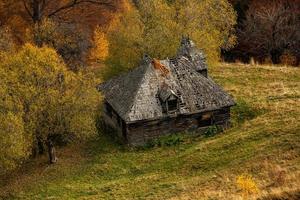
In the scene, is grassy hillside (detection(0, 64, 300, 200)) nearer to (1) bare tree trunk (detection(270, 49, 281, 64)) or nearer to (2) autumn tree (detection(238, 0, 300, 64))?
(2) autumn tree (detection(238, 0, 300, 64))

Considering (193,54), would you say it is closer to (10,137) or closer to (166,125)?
(166,125)

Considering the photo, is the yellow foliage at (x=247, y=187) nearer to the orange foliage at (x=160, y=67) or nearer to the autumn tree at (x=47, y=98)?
the autumn tree at (x=47, y=98)

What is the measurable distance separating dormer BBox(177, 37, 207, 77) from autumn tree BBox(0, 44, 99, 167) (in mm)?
9696

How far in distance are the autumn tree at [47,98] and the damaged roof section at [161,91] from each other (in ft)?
9.04

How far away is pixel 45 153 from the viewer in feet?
125

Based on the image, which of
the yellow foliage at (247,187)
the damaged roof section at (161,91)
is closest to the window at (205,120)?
the damaged roof section at (161,91)

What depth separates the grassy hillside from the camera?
29.6 m

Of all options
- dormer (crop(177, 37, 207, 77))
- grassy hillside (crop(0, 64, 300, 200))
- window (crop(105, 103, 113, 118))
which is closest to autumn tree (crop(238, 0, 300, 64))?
dormer (crop(177, 37, 207, 77))

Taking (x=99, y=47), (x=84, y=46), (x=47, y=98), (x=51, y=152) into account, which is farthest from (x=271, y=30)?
(x=47, y=98)

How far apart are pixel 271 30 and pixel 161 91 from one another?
29058 millimetres

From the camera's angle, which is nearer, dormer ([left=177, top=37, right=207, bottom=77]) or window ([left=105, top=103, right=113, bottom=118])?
window ([left=105, top=103, right=113, bottom=118])

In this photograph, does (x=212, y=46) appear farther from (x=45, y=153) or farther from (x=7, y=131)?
(x=7, y=131)

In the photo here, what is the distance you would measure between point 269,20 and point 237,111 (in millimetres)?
24446

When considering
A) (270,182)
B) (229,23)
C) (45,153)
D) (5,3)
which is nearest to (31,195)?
(45,153)
